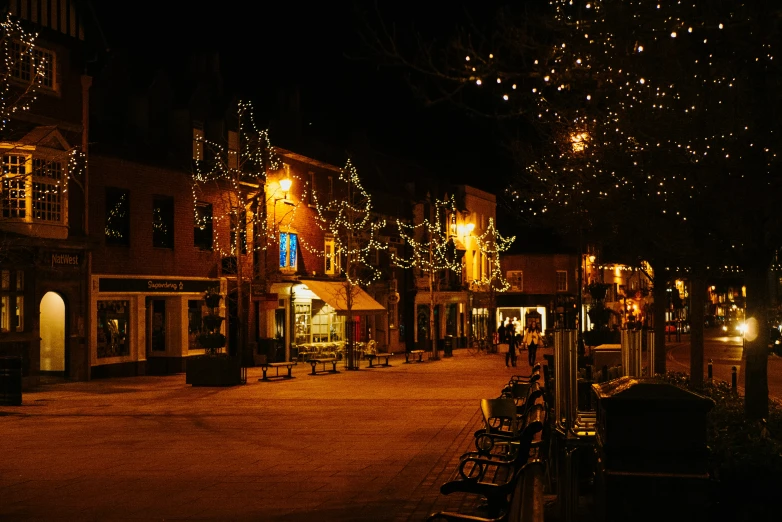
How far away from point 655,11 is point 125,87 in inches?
1097

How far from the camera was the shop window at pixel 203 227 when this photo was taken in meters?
35.8

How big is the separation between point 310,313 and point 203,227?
8.83 meters

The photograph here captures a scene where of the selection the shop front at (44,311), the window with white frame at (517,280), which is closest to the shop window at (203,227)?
the shop front at (44,311)

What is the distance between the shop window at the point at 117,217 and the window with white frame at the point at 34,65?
159 inches

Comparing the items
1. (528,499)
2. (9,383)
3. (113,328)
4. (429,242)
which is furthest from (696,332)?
(429,242)

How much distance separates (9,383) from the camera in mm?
22031

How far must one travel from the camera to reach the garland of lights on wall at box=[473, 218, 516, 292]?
65.8 metres

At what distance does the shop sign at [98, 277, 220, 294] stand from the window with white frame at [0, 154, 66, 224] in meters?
3.18

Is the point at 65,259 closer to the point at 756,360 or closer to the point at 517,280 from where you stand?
the point at 756,360

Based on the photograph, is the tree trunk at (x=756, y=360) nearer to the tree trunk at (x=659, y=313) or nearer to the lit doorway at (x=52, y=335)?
the tree trunk at (x=659, y=313)

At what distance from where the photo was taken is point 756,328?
12.2m

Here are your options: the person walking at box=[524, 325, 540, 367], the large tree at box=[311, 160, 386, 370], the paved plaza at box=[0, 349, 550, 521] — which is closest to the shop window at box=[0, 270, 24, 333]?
the paved plaza at box=[0, 349, 550, 521]

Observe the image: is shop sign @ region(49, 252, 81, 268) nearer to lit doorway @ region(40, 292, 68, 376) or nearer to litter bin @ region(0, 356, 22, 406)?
lit doorway @ region(40, 292, 68, 376)

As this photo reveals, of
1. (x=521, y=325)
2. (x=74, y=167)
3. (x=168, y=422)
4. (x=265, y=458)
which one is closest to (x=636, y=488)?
(x=265, y=458)
